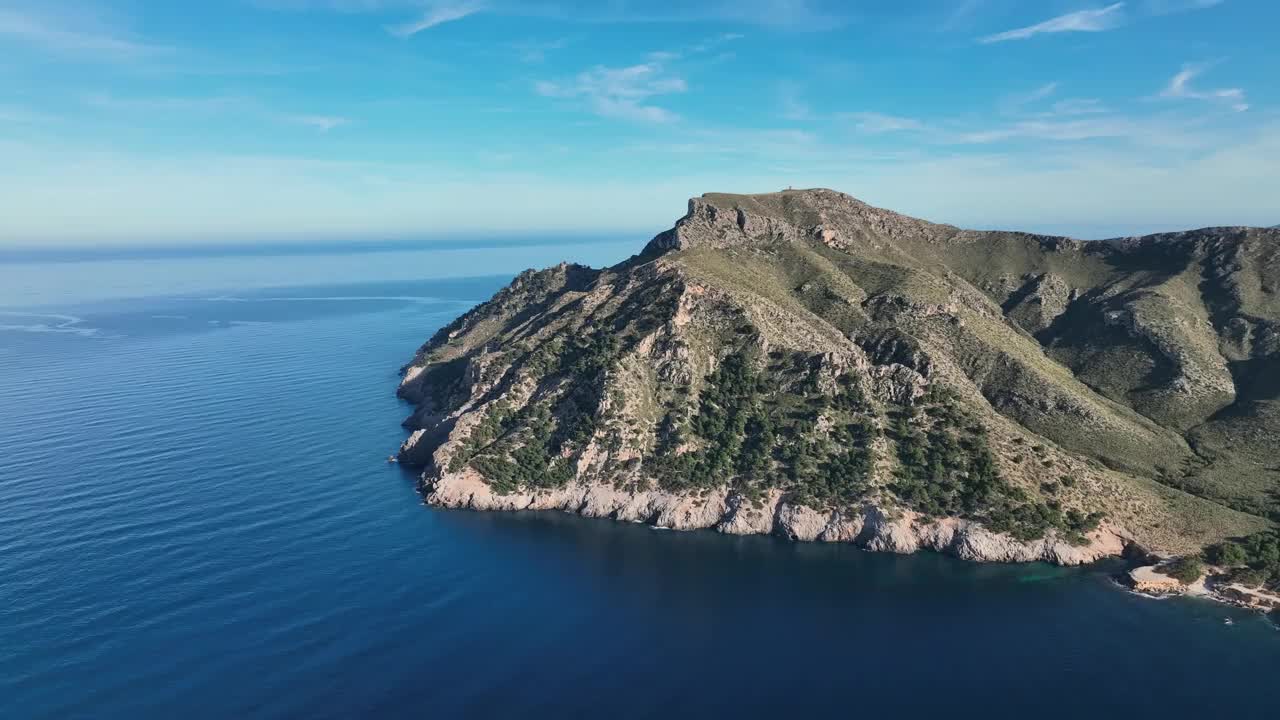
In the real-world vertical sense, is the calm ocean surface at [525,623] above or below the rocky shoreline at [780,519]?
below

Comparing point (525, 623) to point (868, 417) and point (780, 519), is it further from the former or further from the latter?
point (868, 417)

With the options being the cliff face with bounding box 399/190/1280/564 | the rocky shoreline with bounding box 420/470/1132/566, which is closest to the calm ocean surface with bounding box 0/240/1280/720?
the rocky shoreline with bounding box 420/470/1132/566

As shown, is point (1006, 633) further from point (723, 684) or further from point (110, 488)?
Result: point (110, 488)

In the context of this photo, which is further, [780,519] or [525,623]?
[780,519]

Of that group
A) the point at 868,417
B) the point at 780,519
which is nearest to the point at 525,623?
the point at 780,519

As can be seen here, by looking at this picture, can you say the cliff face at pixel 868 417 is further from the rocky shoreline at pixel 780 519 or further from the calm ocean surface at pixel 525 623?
the calm ocean surface at pixel 525 623

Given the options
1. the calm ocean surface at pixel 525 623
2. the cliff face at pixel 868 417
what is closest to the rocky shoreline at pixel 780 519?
the cliff face at pixel 868 417
